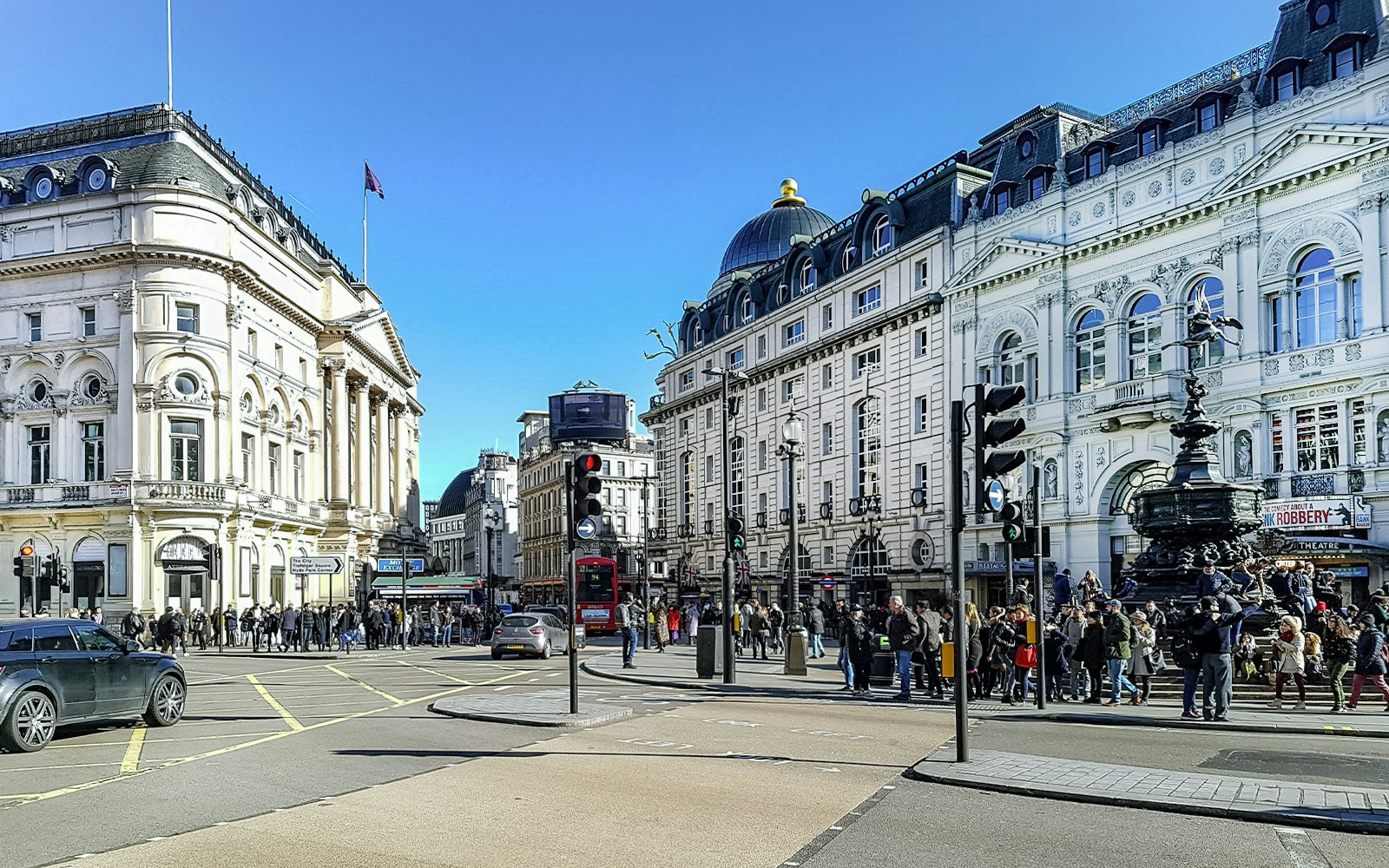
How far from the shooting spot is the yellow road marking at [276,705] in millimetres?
17141

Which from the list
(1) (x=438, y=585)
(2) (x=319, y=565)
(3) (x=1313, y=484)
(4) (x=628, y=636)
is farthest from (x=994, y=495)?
(1) (x=438, y=585)

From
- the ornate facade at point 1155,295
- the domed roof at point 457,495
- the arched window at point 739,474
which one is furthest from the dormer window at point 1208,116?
the domed roof at point 457,495

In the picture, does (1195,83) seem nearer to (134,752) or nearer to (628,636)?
(628,636)

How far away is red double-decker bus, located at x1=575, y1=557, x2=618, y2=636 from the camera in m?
56.1

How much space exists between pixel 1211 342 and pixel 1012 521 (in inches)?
1115

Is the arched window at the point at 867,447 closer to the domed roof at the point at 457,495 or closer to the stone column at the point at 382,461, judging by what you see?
the stone column at the point at 382,461

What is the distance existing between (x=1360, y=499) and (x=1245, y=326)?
22.8 feet

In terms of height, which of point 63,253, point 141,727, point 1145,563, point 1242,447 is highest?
point 63,253

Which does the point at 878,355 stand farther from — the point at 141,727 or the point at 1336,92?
the point at 141,727

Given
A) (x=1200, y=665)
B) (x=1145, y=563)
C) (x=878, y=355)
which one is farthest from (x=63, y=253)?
(x=1200, y=665)

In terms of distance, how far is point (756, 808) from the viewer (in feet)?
33.4

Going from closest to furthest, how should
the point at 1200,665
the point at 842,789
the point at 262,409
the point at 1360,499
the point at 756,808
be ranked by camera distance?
1. the point at 756,808
2. the point at 842,789
3. the point at 1200,665
4. the point at 1360,499
5. the point at 262,409

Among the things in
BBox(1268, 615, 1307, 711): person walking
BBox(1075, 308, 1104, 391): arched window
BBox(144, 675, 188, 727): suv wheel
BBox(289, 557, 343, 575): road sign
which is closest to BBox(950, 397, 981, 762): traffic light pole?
BBox(1268, 615, 1307, 711): person walking

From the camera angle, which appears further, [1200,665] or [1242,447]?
[1242,447]
